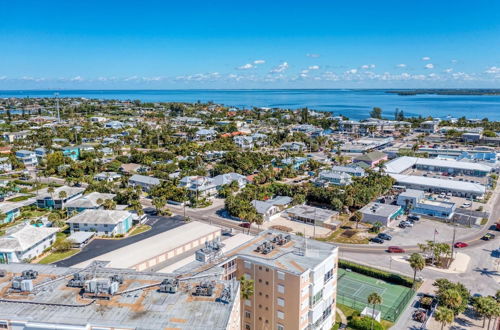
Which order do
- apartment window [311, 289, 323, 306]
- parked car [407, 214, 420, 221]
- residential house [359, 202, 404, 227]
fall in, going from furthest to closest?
parked car [407, 214, 420, 221]
residential house [359, 202, 404, 227]
apartment window [311, 289, 323, 306]

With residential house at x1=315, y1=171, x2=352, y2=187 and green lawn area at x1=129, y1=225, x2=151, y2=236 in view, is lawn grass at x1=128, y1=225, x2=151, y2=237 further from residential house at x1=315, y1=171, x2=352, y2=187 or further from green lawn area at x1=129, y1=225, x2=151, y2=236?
residential house at x1=315, y1=171, x2=352, y2=187

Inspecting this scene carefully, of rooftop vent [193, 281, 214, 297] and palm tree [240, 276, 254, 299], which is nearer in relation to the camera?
rooftop vent [193, 281, 214, 297]

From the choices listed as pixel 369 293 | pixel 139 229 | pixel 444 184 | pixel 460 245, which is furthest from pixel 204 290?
pixel 444 184

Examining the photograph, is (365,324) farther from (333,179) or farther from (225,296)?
(333,179)

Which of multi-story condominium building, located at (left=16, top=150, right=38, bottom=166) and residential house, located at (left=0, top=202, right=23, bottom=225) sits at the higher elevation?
multi-story condominium building, located at (left=16, top=150, right=38, bottom=166)

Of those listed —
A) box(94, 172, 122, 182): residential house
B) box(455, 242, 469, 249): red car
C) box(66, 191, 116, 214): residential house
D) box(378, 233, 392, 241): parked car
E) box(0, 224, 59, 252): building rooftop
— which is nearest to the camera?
box(0, 224, 59, 252): building rooftop

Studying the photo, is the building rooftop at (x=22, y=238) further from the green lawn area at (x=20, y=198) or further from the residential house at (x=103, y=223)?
the green lawn area at (x=20, y=198)

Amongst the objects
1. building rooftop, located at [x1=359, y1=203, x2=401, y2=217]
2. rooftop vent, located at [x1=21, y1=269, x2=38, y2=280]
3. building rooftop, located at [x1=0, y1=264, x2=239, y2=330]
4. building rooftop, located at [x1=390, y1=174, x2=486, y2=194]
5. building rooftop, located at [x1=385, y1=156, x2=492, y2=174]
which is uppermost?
rooftop vent, located at [x1=21, y1=269, x2=38, y2=280]

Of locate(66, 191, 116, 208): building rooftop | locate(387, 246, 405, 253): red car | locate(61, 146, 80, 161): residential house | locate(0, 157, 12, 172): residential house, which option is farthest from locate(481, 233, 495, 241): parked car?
locate(0, 157, 12, 172): residential house
